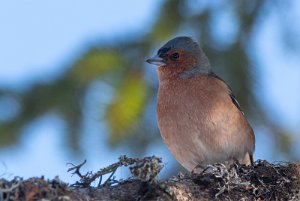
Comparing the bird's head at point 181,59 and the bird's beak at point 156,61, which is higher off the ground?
the bird's head at point 181,59

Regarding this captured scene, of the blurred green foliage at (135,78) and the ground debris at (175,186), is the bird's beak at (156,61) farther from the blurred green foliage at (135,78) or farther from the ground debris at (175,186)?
the ground debris at (175,186)

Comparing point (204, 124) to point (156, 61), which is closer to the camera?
point (204, 124)

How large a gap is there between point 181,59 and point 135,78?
1.14 meters

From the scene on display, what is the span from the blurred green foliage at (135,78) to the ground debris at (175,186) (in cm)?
140

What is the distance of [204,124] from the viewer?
545 centimetres

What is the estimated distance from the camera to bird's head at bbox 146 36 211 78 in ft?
Answer: 19.7

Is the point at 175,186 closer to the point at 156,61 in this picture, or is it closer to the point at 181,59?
the point at 156,61

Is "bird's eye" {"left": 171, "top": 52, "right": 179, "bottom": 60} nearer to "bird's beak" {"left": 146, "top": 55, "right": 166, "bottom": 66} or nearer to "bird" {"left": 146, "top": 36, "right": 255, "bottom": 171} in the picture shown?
"bird's beak" {"left": 146, "top": 55, "right": 166, "bottom": 66}

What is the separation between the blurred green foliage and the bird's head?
39cm

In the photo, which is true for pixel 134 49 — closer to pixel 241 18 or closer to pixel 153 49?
pixel 153 49

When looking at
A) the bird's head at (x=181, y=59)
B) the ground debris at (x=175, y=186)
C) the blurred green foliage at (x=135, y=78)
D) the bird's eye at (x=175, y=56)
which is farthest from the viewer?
the bird's eye at (x=175, y=56)

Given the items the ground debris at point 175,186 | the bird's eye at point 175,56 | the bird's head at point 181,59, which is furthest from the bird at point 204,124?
the ground debris at point 175,186

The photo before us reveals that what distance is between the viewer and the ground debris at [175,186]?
2.89m

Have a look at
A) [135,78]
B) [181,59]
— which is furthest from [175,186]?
[181,59]
